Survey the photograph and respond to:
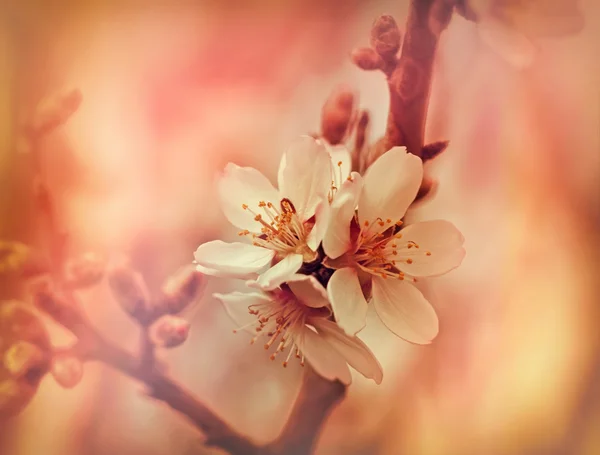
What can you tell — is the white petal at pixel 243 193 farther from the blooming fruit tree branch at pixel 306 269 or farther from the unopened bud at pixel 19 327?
the unopened bud at pixel 19 327

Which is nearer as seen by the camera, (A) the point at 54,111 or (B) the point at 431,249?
(B) the point at 431,249

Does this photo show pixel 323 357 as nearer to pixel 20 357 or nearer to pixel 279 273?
pixel 279 273

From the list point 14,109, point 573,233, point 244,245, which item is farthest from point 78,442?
point 573,233

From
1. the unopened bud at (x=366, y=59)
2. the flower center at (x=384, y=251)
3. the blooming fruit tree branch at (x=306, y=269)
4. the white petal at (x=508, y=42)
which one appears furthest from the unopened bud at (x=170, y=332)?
the white petal at (x=508, y=42)

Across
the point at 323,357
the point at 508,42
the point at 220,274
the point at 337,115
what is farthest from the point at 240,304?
the point at 508,42

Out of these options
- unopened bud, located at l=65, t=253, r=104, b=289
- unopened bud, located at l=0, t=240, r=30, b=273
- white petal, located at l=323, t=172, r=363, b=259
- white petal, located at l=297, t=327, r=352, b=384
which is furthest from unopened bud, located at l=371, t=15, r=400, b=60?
unopened bud, located at l=0, t=240, r=30, b=273

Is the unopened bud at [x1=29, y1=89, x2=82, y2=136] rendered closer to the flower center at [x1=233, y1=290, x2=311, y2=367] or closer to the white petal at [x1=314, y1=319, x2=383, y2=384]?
the flower center at [x1=233, y1=290, x2=311, y2=367]
